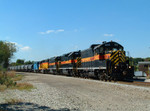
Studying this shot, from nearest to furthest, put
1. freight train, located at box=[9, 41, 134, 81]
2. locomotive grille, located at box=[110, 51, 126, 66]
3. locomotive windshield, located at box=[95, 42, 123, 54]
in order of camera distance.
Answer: freight train, located at box=[9, 41, 134, 81] < locomotive grille, located at box=[110, 51, 126, 66] < locomotive windshield, located at box=[95, 42, 123, 54]

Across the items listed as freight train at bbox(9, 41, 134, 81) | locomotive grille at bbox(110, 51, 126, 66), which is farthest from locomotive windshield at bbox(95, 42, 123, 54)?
locomotive grille at bbox(110, 51, 126, 66)

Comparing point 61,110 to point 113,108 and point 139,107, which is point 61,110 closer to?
point 113,108

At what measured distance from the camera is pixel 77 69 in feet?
84.4

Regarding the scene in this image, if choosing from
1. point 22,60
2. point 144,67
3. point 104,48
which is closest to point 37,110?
point 104,48

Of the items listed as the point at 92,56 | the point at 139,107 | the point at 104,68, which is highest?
the point at 92,56

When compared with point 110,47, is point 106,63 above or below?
below

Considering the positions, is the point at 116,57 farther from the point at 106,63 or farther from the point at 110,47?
the point at 110,47

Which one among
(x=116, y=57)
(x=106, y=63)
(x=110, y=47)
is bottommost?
(x=106, y=63)

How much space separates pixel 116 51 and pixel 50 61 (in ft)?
89.5

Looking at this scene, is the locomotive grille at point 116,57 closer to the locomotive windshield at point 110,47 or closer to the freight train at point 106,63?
the freight train at point 106,63

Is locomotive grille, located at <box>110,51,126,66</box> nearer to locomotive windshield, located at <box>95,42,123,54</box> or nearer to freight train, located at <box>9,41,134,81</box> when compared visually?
freight train, located at <box>9,41,134,81</box>

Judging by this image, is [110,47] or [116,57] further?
[110,47]

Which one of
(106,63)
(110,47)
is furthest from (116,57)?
(110,47)

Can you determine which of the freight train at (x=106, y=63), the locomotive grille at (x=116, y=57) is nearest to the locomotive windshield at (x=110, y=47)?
the freight train at (x=106, y=63)
